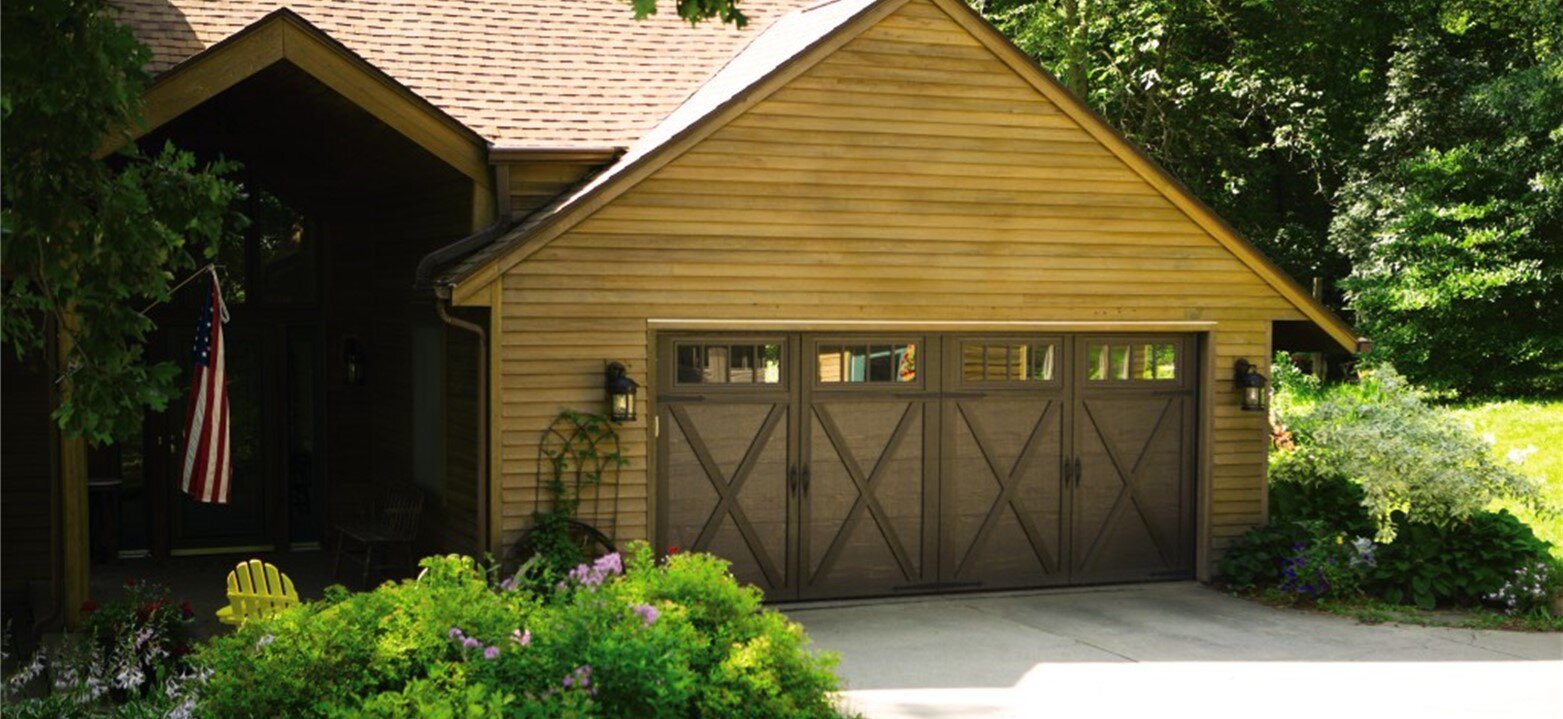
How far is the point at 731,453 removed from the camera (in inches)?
524

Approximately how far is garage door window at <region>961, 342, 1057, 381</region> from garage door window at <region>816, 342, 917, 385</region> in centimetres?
49

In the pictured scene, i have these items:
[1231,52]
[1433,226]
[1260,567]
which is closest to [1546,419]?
[1433,226]

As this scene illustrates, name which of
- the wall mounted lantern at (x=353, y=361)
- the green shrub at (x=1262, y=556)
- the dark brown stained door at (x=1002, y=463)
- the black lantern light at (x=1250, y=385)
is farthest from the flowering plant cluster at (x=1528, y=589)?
the wall mounted lantern at (x=353, y=361)

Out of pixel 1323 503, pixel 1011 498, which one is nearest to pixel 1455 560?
pixel 1323 503

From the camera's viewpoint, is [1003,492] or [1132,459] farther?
[1132,459]

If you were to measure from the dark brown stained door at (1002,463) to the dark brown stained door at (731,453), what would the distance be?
1.38 m

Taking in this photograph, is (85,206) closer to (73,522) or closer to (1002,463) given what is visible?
(73,522)

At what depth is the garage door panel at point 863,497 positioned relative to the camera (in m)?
13.6

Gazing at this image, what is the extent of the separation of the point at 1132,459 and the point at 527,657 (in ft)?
25.9

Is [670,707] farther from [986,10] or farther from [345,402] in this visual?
[986,10]

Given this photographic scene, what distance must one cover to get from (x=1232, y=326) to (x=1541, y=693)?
14.6 feet

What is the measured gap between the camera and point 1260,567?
14.2 metres

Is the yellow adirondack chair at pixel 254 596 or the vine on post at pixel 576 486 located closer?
the yellow adirondack chair at pixel 254 596

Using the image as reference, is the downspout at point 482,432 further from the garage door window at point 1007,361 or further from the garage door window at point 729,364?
the garage door window at point 1007,361
